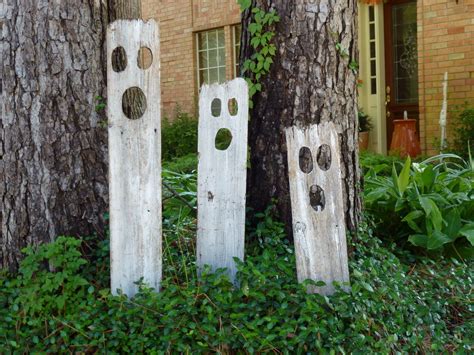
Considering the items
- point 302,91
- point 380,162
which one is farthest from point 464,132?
point 302,91

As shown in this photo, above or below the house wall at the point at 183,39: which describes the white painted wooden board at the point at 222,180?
below

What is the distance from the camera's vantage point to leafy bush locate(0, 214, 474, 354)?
10.8 ft

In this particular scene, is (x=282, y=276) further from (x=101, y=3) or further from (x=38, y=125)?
(x=101, y=3)

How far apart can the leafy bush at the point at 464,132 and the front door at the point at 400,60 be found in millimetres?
1409

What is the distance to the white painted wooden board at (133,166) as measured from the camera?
11.5 feet

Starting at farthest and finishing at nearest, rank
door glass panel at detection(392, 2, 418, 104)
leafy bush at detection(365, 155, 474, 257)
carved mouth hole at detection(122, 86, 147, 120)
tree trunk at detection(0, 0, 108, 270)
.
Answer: door glass panel at detection(392, 2, 418, 104) → leafy bush at detection(365, 155, 474, 257) → carved mouth hole at detection(122, 86, 147, 120) → tree trunk at detection(0, 0, 108, 270)

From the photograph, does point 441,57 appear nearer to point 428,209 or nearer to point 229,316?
point 428,209

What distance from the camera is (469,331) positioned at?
3836 millimetres

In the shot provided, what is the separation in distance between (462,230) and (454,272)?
0.35 metres

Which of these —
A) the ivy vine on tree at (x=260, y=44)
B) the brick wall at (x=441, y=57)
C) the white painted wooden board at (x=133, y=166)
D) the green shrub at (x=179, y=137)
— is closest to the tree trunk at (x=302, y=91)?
the ivy vine on tree at (x=260, y=44)

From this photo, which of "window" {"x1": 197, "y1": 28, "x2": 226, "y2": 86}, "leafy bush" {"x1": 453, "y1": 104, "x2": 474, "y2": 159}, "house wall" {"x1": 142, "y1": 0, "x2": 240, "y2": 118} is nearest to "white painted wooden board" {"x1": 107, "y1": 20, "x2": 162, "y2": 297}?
"leafy bush" {"x1": 453, "y1": 104, "x2": 474, "y2": 159}

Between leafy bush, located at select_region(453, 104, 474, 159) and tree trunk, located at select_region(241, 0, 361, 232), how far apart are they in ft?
17.3

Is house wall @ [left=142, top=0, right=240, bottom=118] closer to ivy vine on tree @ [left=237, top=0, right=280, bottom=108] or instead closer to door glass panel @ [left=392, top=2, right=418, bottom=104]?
door glass panel @ [left=392, top=2, right=418, bottom=104]

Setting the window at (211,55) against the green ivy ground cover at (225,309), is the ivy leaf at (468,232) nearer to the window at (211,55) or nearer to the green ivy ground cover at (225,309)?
the green ivy ground cover at (225,309)
